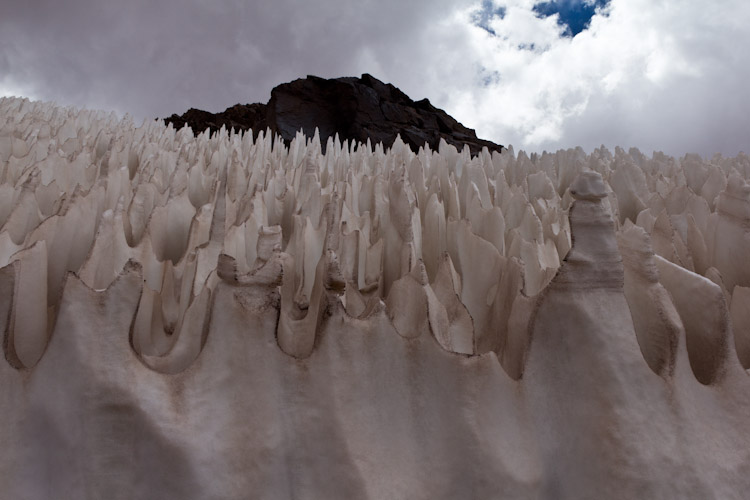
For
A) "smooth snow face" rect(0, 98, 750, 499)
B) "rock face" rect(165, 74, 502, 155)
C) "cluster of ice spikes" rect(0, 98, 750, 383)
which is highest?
"rock face" rect(165, 74, 502, 155)

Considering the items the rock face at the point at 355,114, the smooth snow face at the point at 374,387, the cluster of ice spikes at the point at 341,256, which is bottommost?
the smooth snow face at the point at 374,387

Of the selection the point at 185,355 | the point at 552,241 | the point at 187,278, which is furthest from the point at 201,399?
the point at 552,241

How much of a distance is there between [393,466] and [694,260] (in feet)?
1.65

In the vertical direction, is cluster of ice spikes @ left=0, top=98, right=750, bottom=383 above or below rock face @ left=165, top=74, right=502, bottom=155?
below

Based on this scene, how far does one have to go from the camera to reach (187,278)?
1.61 feet

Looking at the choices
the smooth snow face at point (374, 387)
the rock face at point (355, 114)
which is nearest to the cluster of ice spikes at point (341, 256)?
the smooth snow face at point (374, 387)

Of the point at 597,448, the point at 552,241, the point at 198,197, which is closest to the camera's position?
the point at 597,448

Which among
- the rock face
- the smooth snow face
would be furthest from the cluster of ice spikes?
the rock face

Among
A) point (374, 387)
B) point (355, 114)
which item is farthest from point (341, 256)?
point (355, 114)

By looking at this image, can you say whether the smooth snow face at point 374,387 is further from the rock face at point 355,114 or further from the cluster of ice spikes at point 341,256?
the rock face at point 355,114

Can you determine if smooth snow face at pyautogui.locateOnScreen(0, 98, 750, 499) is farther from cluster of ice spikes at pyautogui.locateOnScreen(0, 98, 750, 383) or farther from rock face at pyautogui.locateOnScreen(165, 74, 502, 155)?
rock face at pyautogui.locateOnScreen(165, 74, 502, 155)

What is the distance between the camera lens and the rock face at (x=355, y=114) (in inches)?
186

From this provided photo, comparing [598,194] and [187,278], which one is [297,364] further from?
[598,194]

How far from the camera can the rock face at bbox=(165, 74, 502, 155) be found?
15.5 feet
